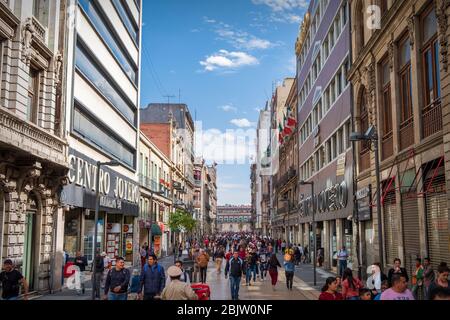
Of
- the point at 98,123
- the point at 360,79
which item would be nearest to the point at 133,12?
the point at 98,123

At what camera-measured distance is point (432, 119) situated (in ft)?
55.5

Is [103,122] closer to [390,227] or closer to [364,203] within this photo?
[364,203]

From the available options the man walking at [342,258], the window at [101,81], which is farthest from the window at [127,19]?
the man walking at [342,258]

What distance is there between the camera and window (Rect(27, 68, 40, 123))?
71.4ft

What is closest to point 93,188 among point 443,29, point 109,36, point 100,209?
point 100,209

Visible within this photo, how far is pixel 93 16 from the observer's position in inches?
1208

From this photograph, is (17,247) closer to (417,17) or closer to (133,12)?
(417,17)

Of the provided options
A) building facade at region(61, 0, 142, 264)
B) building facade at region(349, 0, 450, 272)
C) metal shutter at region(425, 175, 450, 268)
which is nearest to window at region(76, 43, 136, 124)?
building facade at region(61, 0, 142, 264)

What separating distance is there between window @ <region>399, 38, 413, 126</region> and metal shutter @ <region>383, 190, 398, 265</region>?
358 centimetres

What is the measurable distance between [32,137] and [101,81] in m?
13.6

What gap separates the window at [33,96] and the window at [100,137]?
472cm

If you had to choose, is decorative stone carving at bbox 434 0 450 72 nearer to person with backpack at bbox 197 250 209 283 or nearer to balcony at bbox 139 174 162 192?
person with backpack at bbox 197 250 209 283

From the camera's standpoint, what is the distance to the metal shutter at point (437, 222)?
16.0m

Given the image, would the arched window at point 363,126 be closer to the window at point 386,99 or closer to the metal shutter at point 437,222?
the window at point 386,99
